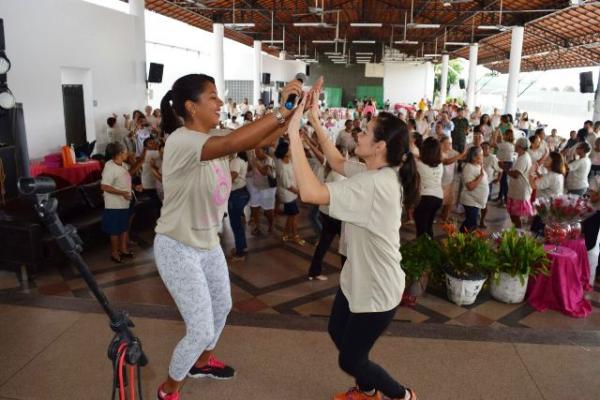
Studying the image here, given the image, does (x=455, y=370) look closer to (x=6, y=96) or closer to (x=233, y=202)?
(x=233, y=202)

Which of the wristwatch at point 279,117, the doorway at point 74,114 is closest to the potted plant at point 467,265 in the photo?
the wristwatch at point 279,117

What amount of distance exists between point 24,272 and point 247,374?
3.12m

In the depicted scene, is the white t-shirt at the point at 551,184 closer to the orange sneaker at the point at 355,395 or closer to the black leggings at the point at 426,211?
the black leggings at the point at 426,211

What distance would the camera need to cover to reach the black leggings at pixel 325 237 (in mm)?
4516

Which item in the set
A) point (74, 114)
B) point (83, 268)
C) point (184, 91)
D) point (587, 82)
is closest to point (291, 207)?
point (184, 91)

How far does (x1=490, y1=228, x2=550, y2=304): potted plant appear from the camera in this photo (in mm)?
4059

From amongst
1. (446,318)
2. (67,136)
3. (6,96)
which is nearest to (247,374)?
(446,318)

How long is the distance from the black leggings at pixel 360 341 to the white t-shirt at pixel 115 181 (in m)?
3.47

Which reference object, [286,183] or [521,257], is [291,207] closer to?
[286,183]

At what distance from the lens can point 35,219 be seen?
4.86 metres

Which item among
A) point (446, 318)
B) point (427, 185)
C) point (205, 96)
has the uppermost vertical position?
point (205, 96)

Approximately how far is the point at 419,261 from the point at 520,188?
2677mm

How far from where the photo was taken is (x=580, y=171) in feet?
20.5

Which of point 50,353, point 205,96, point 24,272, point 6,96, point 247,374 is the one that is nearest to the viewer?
point 205,96
